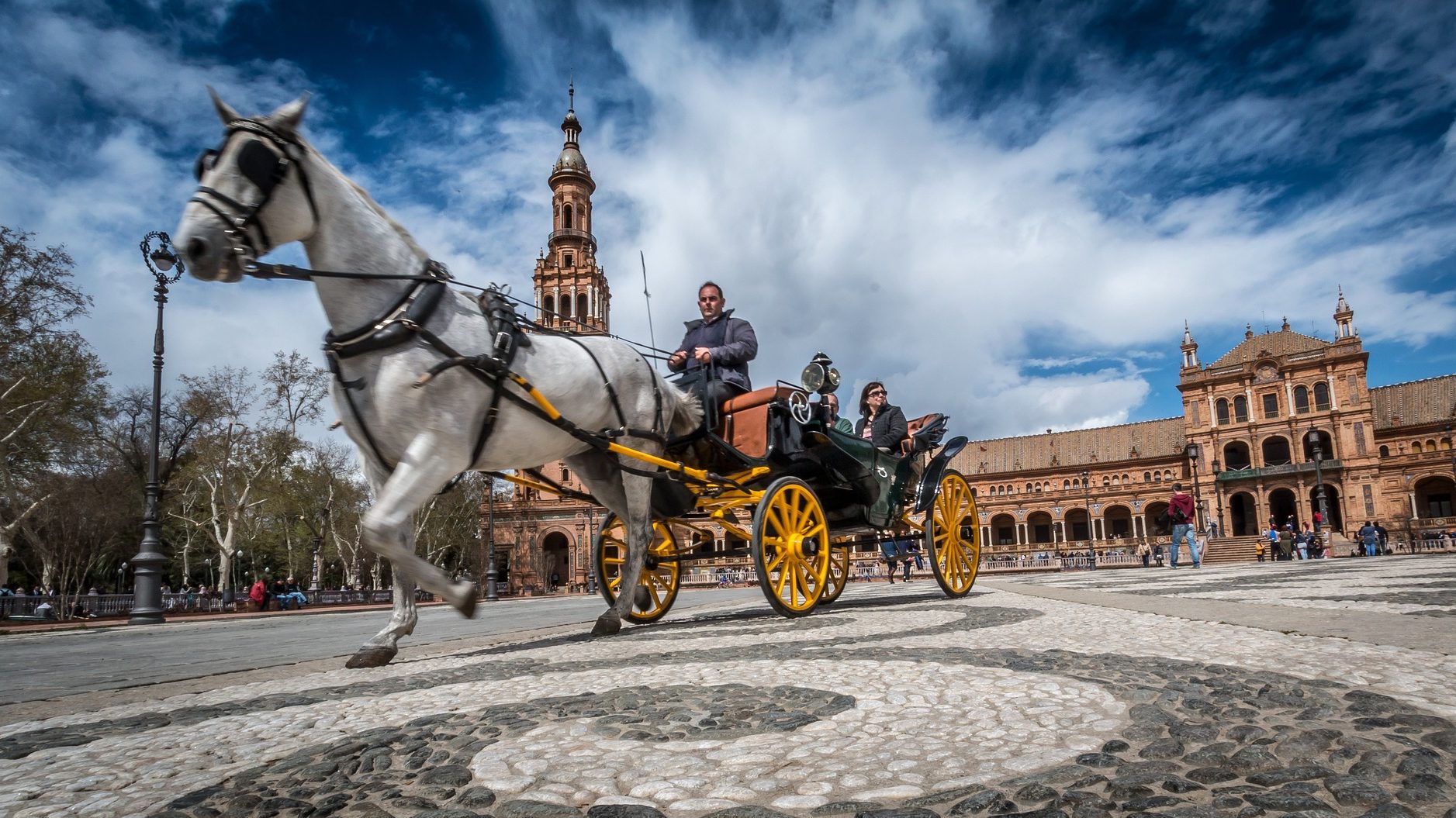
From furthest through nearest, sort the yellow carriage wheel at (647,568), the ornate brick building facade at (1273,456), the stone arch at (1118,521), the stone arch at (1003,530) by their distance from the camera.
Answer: the stone arch at (1003,530), the stone arch at (1118,521), the ornate brick building facade at (1273,456), the yellow carriage wheel at (647,568)

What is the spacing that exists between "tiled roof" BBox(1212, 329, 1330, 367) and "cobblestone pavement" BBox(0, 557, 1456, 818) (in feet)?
224

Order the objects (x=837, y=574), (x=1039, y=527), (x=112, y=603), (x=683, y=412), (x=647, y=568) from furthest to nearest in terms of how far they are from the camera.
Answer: (x=1039, y=527)
(x=112, y=603)
(x=837, y=574)
(x=647, y=568)
(x=683, y=412)

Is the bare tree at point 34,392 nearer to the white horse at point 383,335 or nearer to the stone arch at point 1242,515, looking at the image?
the white horse at point 383,335

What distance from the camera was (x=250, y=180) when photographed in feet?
11.2

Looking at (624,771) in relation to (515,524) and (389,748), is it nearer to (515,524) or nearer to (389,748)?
(389,748)

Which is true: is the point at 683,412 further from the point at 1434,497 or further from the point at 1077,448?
the point at 1077,448

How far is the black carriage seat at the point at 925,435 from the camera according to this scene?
731 centimetres

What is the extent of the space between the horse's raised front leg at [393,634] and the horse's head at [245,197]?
169cm

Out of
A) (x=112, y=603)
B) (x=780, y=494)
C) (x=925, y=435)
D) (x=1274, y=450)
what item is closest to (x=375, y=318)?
(x=780, y=494)

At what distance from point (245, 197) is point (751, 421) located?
3.32 m

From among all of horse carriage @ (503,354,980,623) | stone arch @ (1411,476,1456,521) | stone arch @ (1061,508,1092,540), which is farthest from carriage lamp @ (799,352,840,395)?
stone arch @ (1061,508,1092,540)

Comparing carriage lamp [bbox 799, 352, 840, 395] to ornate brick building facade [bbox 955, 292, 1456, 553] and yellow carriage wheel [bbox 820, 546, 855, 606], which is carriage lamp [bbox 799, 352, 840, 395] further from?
ornate brick building facade [bbox 955, 292, 1456, 553]

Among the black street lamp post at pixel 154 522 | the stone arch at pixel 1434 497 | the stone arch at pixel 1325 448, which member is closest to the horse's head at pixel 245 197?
the black street lamp post at pixel 154 522

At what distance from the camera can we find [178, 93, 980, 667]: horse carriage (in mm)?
3494
